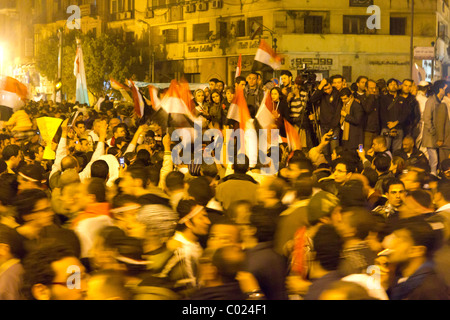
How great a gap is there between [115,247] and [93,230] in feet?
3.48

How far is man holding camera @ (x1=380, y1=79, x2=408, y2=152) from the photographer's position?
41.1 feet

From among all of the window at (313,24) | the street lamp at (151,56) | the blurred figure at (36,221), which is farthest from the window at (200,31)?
the blurred figure at (36,221)

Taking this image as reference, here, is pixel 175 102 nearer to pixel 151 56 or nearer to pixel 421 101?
pixel 421 101

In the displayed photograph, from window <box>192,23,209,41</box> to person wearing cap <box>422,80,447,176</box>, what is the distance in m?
35.7

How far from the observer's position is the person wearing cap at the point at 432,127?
12289 mm

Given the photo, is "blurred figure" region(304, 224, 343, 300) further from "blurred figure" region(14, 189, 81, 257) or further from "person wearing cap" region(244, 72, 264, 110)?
"person wearing cap" region(244, 72, 264, 110)

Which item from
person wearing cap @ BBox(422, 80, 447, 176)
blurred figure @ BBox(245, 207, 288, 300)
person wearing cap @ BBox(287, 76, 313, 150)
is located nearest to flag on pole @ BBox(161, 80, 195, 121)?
person wearing cap @ BBox(287, 76, 313, 150)

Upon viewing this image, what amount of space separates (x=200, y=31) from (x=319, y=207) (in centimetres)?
4303

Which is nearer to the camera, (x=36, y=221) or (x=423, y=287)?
(x=423, y=287)

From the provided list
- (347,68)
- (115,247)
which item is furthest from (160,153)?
(347,68)

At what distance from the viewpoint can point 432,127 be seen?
40.2 feet
